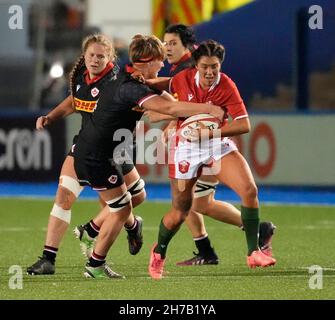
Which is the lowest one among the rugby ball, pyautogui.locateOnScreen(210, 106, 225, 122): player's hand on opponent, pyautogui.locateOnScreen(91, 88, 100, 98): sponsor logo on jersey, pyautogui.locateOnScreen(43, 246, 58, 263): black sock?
pyautogui.locateOnScreen(43, 246, 58, 263): black sock

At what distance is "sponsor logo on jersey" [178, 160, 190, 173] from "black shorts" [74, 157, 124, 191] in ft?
1.60

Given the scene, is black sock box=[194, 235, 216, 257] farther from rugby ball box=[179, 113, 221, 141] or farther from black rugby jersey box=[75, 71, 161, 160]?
black rugby jersey box=[75, 71, 161, 160]

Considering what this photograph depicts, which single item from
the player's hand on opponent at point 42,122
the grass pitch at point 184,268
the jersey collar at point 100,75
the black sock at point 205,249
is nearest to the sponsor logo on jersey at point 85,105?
the jersey collar at point 100,75

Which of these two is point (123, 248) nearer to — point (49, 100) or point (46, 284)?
point (46, 284)

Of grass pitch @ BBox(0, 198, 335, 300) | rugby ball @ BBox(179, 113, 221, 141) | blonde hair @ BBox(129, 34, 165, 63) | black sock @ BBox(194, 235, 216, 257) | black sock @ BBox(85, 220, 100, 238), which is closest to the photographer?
grass pitch @ BBox(0, 198, 335, 300)

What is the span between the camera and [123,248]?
13602 millimetres

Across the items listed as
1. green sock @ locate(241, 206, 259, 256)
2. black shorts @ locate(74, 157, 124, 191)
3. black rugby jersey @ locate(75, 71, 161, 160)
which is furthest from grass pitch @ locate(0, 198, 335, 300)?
black rugby jersey @ locate(75, 71, 161, 160)

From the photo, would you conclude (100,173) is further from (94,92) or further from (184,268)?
(184,268)

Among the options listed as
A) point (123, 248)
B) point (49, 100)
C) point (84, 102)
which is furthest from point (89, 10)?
point (84, 102)

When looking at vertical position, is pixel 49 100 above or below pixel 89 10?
below

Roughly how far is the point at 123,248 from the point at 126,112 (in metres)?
2.92

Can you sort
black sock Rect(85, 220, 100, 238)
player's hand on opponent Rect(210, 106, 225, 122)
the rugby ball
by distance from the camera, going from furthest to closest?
1. black sock Rect(85, 220, 100, 238)
2. the rugby ball
3. player's hand on opponent Rect(210, 106, 225, 122)

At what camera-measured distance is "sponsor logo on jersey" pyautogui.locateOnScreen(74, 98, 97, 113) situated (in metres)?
11.2

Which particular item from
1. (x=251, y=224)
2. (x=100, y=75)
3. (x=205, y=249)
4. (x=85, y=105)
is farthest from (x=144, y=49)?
(x=205, y=249)
